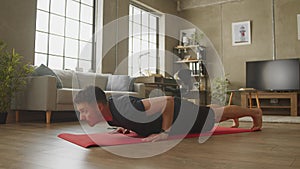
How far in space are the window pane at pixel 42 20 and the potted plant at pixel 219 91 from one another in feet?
12.1

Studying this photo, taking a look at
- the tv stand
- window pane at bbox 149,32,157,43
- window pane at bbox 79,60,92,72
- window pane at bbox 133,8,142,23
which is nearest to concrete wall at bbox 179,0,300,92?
the tv stand

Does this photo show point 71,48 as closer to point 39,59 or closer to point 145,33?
point 39,59

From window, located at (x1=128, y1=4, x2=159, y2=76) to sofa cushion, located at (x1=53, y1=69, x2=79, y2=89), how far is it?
181 centimetres

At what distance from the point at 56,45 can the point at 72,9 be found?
2.42 feet

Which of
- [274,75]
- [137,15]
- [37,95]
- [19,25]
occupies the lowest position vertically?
[37,95]

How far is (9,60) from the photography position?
3.24m

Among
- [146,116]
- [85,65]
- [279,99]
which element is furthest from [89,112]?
[279,99]

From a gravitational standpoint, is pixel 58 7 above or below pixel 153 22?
below

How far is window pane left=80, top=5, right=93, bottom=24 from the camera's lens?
506 cm

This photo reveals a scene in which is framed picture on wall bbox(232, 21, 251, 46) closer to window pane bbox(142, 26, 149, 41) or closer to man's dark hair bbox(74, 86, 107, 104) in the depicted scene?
window pane bbox(142, 26, 149, 41)

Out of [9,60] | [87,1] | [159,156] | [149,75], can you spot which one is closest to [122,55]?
[149,75]

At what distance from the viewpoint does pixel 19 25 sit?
3781 millimetres

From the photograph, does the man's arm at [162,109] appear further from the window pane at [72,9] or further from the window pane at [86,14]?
Result: the window pane at [86,14]

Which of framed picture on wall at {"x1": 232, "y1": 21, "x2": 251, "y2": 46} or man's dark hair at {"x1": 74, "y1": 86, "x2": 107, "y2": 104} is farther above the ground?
framed picture on wall at {"x1": 232, "y1": 21, "x2": 251, "y2": 46}
